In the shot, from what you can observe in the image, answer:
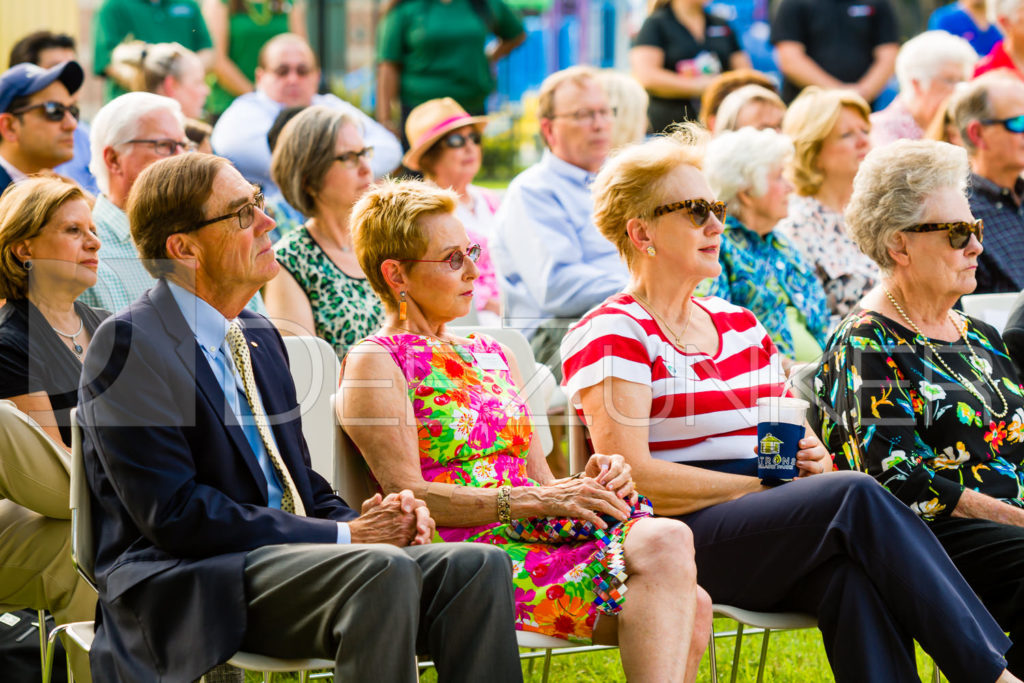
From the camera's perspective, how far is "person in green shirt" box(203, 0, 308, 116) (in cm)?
823

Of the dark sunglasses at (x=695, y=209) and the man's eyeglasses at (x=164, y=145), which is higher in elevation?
the man's eyeglasses at (x=164, y=145)

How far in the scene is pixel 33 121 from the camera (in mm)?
5363

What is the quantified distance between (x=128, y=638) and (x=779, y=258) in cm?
340

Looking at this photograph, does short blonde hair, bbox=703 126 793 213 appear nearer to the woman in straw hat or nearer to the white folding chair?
the woman in straw hat

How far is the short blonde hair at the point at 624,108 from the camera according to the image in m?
6.54

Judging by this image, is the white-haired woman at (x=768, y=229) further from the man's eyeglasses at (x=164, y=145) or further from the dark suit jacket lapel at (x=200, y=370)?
the dark suit jacket lapel at (x=200, y=370)

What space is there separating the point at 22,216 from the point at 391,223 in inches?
46.4

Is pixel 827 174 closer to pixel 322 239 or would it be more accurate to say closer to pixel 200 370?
pixel 322 239

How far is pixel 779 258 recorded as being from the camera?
5.35 metres

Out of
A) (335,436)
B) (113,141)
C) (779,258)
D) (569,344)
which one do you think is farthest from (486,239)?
(335,436)

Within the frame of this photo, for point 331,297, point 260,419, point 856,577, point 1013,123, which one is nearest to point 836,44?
point 1013,123

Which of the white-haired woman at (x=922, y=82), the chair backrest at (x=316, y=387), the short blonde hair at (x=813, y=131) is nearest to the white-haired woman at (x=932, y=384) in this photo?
the chair backrest at (x=316, y=387)

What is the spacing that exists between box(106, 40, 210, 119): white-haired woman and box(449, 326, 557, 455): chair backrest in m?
3.42

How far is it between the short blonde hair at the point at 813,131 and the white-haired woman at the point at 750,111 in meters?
0.68
